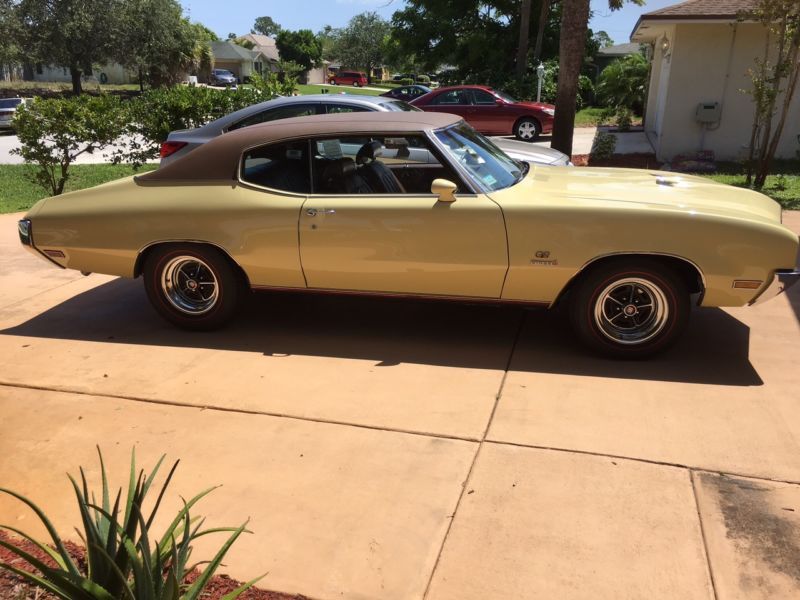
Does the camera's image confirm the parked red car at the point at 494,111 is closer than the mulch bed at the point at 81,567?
No

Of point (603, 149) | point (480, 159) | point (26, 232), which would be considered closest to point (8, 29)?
point (603, 149)

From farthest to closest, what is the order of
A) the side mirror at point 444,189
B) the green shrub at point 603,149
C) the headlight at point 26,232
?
the green shrub at point 603,149 → the headlight at point 26,232 → the side mirror at point 444,189

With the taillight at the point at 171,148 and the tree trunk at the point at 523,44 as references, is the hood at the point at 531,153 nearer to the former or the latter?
the taillight at the point at 171,148

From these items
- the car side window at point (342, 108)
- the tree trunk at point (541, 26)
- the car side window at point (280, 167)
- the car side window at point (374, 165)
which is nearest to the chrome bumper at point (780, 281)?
the car side window at point (374, 165)

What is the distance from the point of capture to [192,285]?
17.5ft

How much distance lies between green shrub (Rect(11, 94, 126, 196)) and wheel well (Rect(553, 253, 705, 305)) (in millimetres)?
7928

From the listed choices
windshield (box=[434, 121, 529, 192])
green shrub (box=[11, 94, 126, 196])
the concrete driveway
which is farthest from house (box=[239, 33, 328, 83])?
the concrete driveway

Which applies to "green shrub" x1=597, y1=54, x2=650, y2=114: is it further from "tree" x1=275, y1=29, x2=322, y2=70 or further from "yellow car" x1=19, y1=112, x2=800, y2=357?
"tree" x1=275, y1=29, x2=322, y2=70

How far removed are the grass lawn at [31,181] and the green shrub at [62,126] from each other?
99 centimetres

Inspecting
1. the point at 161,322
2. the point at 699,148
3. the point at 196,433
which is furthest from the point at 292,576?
the point at 699,148

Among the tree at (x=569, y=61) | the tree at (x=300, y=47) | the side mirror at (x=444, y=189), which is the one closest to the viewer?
the side mirror at (x=444, y=189)

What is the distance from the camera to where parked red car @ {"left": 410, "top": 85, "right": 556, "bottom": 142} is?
1897 centimetres

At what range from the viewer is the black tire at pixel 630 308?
4473 millimetres

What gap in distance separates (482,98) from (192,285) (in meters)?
15.3
